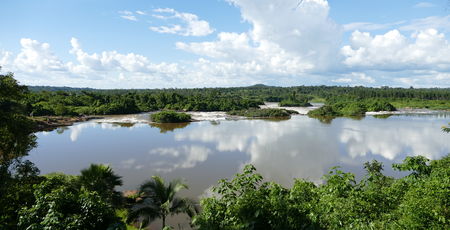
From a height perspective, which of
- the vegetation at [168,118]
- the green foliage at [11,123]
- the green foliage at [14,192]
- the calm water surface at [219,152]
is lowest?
the calm water surface at [219,152]

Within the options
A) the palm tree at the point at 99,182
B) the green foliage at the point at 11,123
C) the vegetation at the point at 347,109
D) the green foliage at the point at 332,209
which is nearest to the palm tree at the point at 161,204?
the palm tree at the point at 99,182

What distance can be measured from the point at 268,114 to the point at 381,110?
41095mm

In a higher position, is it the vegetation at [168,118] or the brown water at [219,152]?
the vegetation at [168,118]

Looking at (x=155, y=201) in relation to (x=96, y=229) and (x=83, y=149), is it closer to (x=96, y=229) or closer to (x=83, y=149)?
(x=96, y=229)

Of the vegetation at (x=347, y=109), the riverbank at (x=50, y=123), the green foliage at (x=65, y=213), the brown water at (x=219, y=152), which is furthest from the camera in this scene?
the vegetation at (x=347, y=109)

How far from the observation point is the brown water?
20.7m

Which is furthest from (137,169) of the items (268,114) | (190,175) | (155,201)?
(268,114)

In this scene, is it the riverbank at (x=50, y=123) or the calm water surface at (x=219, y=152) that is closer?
the calm water surface at (x=219, y=152)

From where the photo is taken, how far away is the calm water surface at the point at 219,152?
2077 centimetres

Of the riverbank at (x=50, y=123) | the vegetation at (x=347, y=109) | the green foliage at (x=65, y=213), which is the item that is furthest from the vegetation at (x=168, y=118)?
the green foliage at (x=65, y=213)

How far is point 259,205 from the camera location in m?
6.49

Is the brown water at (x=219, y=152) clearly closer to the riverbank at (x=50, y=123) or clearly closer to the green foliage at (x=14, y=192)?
the riverbank at (x=50, y=123)

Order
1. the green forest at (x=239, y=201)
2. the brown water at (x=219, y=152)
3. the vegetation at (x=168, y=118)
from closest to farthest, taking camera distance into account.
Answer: the green forest at (x=239, y=201), the brown water at (x=219, y=152), the vegetation at (x=168, y=118)

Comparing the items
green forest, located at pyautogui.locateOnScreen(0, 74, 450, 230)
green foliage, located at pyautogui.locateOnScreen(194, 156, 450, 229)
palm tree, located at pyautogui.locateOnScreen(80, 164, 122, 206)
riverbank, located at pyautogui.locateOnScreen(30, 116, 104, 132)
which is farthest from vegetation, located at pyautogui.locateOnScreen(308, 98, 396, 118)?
green foliage, located at pyautogui.locateOnScreen(194, 156, 450, 229)
